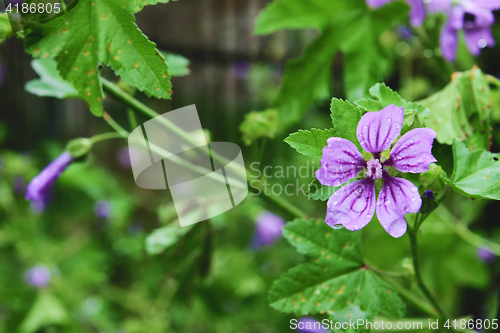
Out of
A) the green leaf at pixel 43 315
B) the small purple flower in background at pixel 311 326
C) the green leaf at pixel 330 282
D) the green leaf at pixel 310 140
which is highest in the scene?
the green leaf at pixel 310 140

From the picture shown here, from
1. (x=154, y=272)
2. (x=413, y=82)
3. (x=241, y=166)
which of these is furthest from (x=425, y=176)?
(x=154, y=272)

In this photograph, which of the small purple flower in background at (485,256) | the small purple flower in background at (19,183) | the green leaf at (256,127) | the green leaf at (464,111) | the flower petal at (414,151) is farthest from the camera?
the small purple flower in background at (19,183)

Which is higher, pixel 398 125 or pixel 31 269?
pixel 398 125

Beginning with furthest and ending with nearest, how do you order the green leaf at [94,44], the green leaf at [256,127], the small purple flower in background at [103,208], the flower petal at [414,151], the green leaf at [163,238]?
the small purple flower in background at [103,208] < the green leaf at [163,238] < the green leaf at [256,127] < the green leaf at [94,44] < the flower petal at [414,151]

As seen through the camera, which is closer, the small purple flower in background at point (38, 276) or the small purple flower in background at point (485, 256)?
the small purple flower in background at point (485, 256)

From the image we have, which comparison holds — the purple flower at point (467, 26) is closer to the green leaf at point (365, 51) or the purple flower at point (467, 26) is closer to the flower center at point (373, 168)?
the green leaf at point (365, 51)

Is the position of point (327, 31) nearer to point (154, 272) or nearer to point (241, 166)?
point (241, 166)

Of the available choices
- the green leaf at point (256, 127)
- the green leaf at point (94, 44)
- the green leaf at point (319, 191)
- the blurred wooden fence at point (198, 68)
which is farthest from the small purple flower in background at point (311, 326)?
the blurred wooden fence at point (198, 68)
